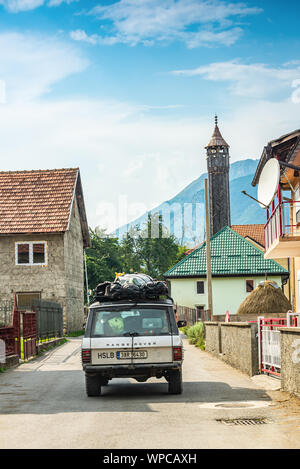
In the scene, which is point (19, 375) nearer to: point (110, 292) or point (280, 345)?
point (110, 292)

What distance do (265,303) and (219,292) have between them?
72.8 ft

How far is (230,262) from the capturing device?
5209 cm

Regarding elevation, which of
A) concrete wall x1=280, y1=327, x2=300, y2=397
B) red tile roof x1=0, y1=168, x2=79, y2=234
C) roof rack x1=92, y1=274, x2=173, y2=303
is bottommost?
concrete wall x1=280, y1=327, x2=300, y2=397

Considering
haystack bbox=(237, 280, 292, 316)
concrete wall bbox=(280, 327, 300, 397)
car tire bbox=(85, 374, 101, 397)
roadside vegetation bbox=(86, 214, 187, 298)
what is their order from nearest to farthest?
concrete wall bbox=(280, 327, 300, 397), car tire bbox=(85, 374, 101, 397), haystack bbox=(237, 280, 292, 316), roadside vegetation bbox=(86, 214, 187, 298)

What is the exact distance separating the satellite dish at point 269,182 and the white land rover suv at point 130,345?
32.3 ft

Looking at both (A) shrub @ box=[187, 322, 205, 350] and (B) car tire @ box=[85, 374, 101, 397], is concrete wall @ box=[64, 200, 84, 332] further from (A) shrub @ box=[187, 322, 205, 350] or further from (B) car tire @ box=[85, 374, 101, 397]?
(B) car tire @ box=[85, 374, 101, 397]

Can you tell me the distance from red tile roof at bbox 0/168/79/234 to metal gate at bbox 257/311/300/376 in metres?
23.2

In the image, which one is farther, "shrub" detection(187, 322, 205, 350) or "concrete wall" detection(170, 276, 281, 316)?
"concrete wall" detection(170, 276, 281, 316)

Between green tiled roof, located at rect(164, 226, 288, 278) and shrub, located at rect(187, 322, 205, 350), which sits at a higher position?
green tiled roof, located at rect(164, 226, 288, 278)

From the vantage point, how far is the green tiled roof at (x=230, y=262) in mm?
51375

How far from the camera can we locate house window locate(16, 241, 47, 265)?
3838 cm

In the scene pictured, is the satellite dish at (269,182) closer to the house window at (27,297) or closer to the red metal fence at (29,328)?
the red metal fence at (29,328)

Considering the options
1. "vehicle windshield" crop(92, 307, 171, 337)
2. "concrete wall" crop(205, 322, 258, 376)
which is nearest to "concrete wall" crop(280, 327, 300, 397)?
"vehicle windshield" crop(92, 307, 171, 337)

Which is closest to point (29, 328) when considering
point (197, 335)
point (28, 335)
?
point (28, 335)
